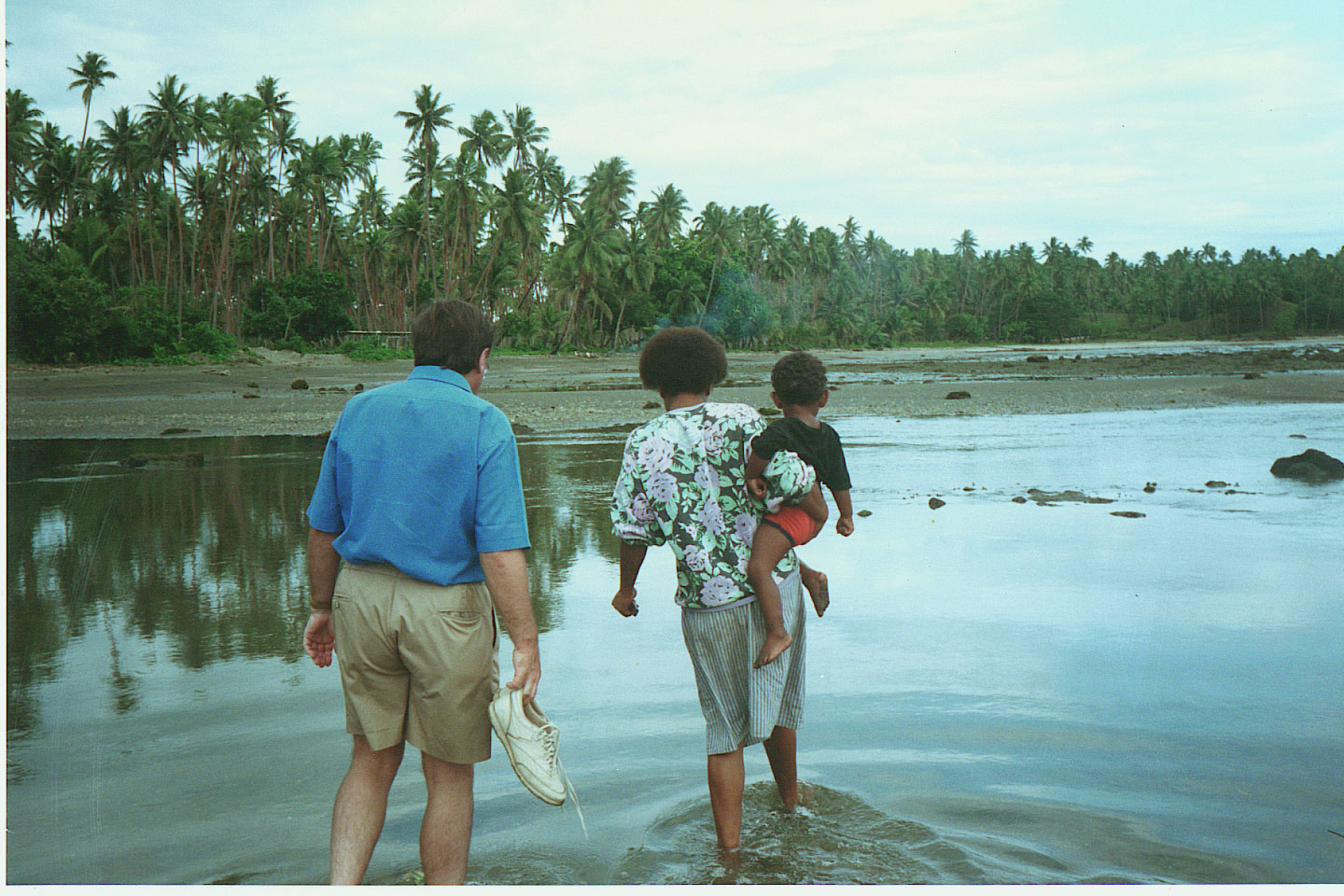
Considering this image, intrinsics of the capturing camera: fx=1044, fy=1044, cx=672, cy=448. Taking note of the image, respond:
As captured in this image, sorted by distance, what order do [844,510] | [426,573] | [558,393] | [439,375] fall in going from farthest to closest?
[558,393] → [844,510] → [439,375] → [426,573]

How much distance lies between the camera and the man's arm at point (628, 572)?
272 cm

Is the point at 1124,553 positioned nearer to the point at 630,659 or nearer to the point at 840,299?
the point at 630,659

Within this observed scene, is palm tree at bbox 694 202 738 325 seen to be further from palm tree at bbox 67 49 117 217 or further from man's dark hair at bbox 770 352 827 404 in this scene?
man's dark hair at bbox 770 352 827 404

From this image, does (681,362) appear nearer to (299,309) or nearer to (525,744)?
(525,744)

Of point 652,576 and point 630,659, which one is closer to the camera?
point 630,659

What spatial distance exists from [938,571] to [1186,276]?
128 metres

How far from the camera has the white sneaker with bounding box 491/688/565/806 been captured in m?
2.31

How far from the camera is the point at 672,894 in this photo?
251 centimetres

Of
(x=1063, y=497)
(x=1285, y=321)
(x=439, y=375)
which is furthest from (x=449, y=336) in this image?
(x=1285, y=321)

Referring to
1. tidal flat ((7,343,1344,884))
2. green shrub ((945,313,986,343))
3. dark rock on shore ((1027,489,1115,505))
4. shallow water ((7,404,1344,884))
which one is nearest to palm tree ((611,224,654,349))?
green shrub ((945,313,986,343))

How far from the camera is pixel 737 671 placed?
275 centimetres

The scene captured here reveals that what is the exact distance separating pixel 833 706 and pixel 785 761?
96 centimetres

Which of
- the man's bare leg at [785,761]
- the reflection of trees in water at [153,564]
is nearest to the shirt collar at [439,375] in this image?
the man's bare leg at [785,761]

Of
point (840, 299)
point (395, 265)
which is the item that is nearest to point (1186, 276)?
point (840, 299)
